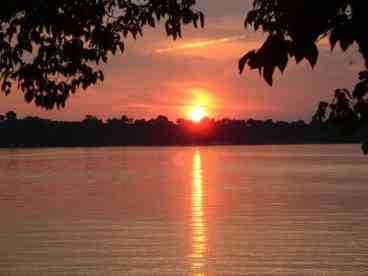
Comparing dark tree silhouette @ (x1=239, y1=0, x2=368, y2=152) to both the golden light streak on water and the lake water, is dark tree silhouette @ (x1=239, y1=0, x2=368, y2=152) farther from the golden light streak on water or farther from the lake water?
the golden light streak on water

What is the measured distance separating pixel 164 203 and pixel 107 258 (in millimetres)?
35966

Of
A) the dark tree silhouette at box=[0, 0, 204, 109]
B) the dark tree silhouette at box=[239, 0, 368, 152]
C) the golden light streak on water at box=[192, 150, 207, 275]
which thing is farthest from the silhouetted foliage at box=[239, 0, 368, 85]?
the golden light streak on water at box=[192, 150, 207, 275]

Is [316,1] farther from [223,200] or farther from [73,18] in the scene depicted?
[223,200]

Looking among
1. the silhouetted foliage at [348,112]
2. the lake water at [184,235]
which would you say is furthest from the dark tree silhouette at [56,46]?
the lake water at [184,235]

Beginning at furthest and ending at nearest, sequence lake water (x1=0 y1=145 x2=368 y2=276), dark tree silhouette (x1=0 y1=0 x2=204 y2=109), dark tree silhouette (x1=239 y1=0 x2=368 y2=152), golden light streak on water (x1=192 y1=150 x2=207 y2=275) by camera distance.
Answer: golden light streak on water (x1=192 y1=150 x2=207 y2=275)
lake water (x1=0 y1=145 x2=368 y2=276)
dark tree silhouette (x1=0 y1=0 x2=204 y2=109)
dark tree silhouette (x1=239 y1=0 x2=368 y2=152)

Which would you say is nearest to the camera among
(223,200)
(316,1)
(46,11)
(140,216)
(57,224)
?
(316,1)

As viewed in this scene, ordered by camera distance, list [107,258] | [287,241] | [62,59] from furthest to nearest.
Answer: [287,241]
[107,258]
[62,59]

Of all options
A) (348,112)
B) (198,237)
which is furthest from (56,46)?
(198,237)

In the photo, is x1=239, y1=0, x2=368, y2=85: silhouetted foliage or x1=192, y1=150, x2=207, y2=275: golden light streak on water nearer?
x1=239, y1=0, x2=368, y2=85: silhouetted foliage

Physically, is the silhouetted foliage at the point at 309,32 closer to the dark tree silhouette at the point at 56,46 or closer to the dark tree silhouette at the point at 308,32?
the dark tree silhouette at the point at 308,32

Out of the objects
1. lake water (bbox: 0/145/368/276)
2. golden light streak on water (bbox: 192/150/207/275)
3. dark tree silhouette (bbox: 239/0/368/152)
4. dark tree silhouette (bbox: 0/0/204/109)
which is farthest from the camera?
→ golden light streak on water (bbox: 192/150/207/275)

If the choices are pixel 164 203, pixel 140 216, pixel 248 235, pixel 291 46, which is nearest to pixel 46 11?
pixel 291 46

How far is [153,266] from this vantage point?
30.8 metres

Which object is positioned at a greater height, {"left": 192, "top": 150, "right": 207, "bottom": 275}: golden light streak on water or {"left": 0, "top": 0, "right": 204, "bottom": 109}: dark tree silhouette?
{"left": 0, "top": 0, "right": 204, "bottom": 109}: dark tree silhouette
